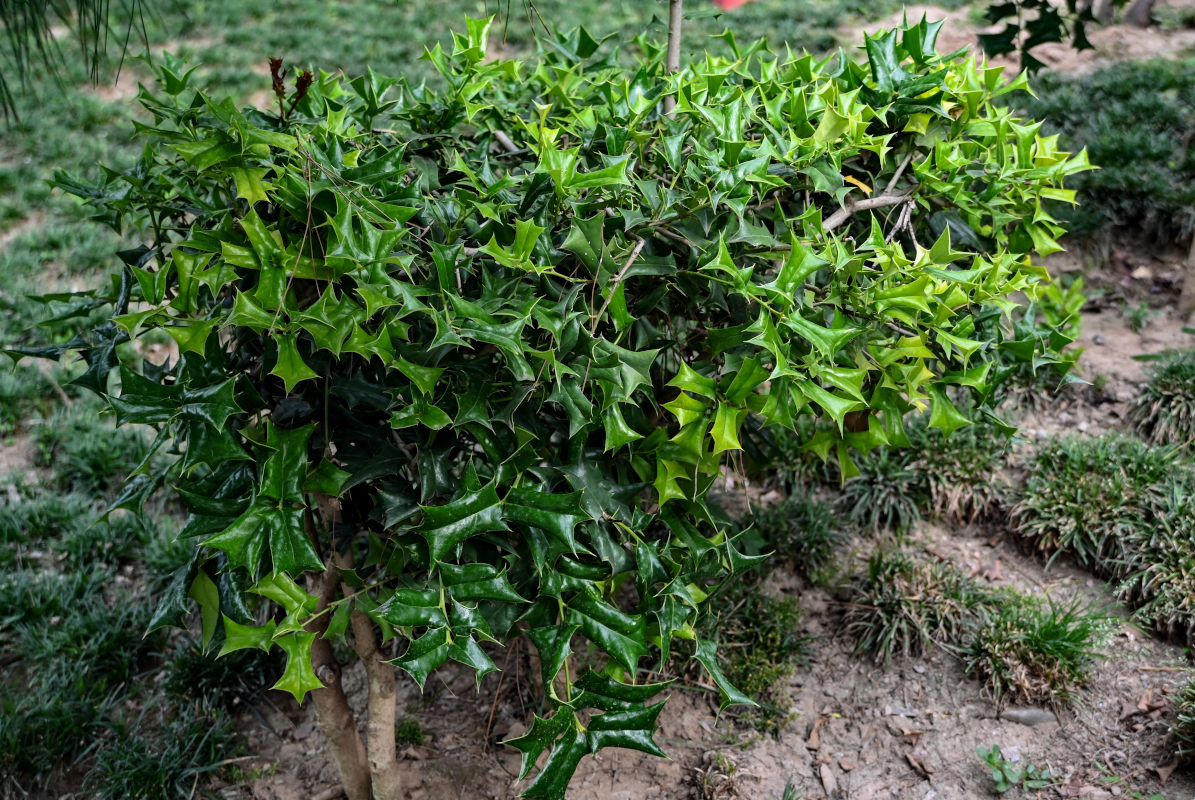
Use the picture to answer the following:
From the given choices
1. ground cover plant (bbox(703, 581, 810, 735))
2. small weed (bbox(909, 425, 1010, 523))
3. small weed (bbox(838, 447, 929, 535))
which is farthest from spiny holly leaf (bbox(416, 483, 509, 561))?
small weed (bbox(909, 425, 1010, 523))

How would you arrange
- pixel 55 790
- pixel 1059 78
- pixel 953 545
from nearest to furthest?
pixel 55 790 → pixel 953 545 → pixel 1059 78

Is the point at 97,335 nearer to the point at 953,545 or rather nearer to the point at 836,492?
the point at 836,492

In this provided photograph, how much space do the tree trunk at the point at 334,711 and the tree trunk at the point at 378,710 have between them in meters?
0.08

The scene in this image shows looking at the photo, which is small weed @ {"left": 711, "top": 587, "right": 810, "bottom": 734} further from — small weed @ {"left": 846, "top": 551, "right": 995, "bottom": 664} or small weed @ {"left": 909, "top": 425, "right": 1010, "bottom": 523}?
small weed @ {"left": 909, "top": 425, "right": 1010, "bottom": 523}

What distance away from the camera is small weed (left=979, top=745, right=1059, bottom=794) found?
2.42m

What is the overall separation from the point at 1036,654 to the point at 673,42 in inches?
78.8

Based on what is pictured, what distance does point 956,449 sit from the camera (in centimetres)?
326

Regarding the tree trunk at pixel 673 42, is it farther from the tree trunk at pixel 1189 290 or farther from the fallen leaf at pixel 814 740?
the tree trunk at pixel 1189 290

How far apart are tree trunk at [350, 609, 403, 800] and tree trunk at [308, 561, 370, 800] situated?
0.08 meters

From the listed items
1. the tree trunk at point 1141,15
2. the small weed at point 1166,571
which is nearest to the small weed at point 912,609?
the small weed at point 1166,571

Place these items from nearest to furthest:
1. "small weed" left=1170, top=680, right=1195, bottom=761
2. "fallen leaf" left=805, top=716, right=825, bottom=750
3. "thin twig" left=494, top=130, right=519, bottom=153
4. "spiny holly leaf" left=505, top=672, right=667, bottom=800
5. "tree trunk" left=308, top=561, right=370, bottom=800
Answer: "spiny holly leaf" left=505, top=672, right=667, bottom=800 → "tree trunk" left=308, top=561, right=370, bottom=800 → "thin twig" left=494, top=130, right=519, bottom=153 → "small weed" left=1170, top=680, right=1195, bottom=761 → "fallen leaf" left=805, top=716, right=825, bottom=750

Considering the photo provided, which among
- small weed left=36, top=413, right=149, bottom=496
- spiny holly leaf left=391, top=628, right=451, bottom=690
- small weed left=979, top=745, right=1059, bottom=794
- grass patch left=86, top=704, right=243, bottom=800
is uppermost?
spiny holly leaf left=391, top=628, right=451, bottom=690

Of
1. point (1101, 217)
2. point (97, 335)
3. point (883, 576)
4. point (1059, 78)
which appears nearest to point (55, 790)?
point (97, 335)

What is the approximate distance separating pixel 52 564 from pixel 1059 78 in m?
5.93
